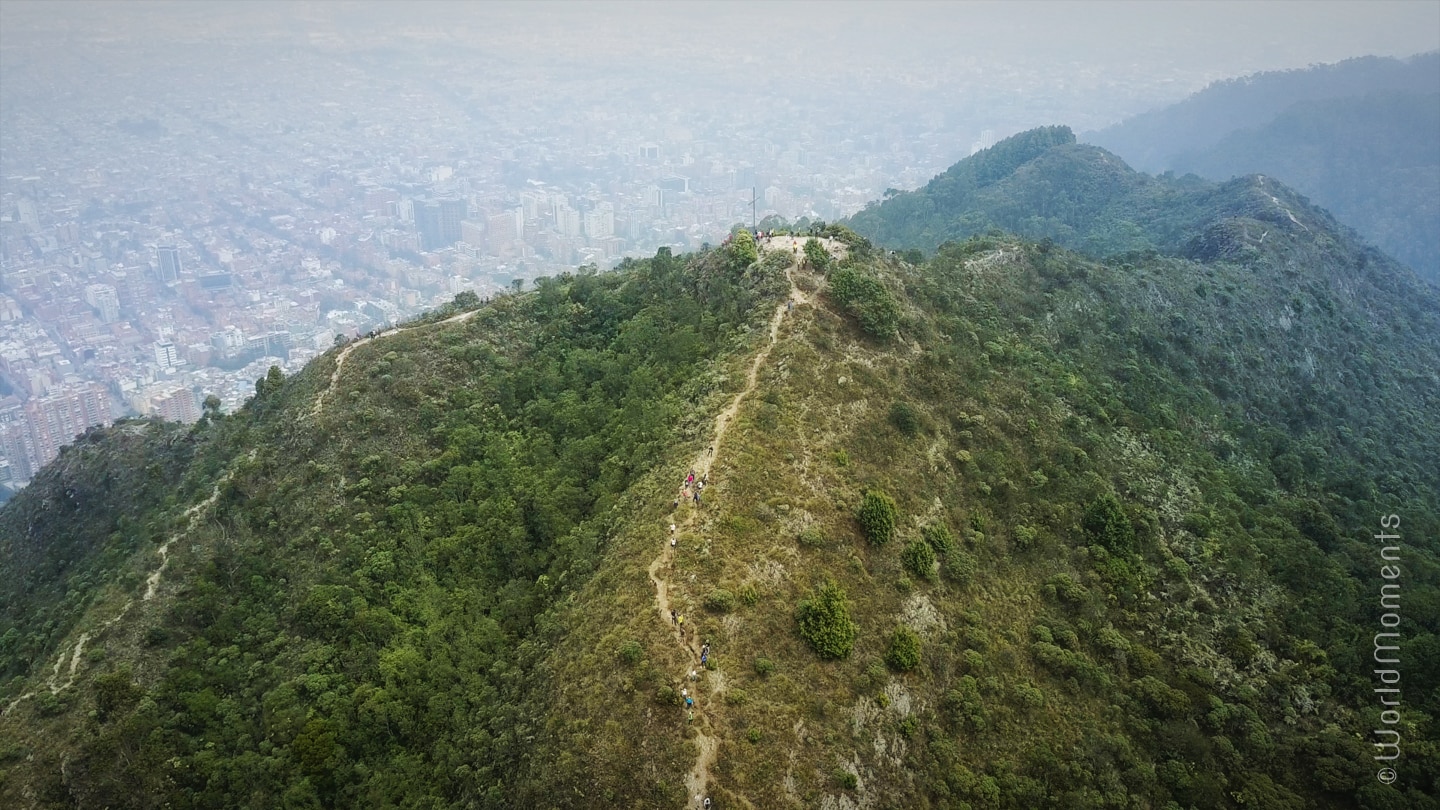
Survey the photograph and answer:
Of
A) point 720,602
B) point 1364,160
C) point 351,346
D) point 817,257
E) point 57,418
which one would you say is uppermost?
point 1364,160

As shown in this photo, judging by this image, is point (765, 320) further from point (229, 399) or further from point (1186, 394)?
point (229, 399)

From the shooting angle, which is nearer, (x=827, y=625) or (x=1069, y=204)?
(x=827, y=625)

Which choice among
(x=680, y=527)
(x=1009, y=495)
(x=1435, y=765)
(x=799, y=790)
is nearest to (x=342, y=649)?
(x=680, y=527)

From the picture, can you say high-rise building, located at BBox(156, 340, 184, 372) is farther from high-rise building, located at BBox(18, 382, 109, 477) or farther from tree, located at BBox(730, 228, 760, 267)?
tree, located at BBox(730, 228, 760, 267)

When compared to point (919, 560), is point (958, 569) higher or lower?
lower

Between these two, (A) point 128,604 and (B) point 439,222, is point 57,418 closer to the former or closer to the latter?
(A) point 128,604

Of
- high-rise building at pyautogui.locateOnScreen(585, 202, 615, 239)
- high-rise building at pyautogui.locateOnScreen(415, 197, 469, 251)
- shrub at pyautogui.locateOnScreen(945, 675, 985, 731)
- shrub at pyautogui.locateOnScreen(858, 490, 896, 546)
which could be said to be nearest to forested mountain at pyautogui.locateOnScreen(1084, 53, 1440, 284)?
high-rise building at pyautogui.locateOnScreen(585, 202, 615, 239)

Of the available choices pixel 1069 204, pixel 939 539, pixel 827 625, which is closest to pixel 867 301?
pixel 939 539
